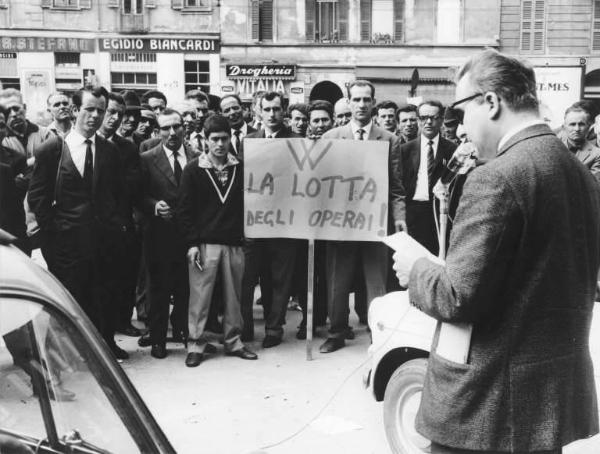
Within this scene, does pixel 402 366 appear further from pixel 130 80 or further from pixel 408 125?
pixel 130 80

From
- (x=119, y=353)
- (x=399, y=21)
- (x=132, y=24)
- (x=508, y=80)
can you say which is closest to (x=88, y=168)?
(x=119, y=353)

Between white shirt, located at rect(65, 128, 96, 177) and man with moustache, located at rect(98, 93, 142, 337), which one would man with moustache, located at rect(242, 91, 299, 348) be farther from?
white shirt, located at rect(65, 128, 96, 177)

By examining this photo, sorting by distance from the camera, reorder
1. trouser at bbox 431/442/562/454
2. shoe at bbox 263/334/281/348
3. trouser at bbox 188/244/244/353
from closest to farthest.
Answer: trouser at bbox 431/442/562/454 < trouser at bbox 188/244/244/353 < shoe at bbox 263/334/281/348

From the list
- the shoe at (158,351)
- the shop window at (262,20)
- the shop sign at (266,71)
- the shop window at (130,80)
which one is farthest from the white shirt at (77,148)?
the shop window at (262,20)

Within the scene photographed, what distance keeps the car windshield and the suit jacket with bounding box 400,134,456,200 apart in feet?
18.8

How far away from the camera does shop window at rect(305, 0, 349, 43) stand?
102 ft

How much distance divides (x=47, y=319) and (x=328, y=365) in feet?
15.6

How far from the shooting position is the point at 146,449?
1.97 metres

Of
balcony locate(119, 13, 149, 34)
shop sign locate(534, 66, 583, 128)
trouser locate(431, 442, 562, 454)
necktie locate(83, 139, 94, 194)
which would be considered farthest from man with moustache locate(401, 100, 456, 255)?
balcony locate(119, 13, 149, 34)

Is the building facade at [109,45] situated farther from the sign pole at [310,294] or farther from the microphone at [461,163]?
the sign pole at [310,294]

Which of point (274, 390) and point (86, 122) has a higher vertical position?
point (86, 122)

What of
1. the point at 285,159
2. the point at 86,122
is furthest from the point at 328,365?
the point at 86,122

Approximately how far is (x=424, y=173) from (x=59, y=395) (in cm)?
586

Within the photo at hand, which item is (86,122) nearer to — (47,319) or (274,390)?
(274,390)
